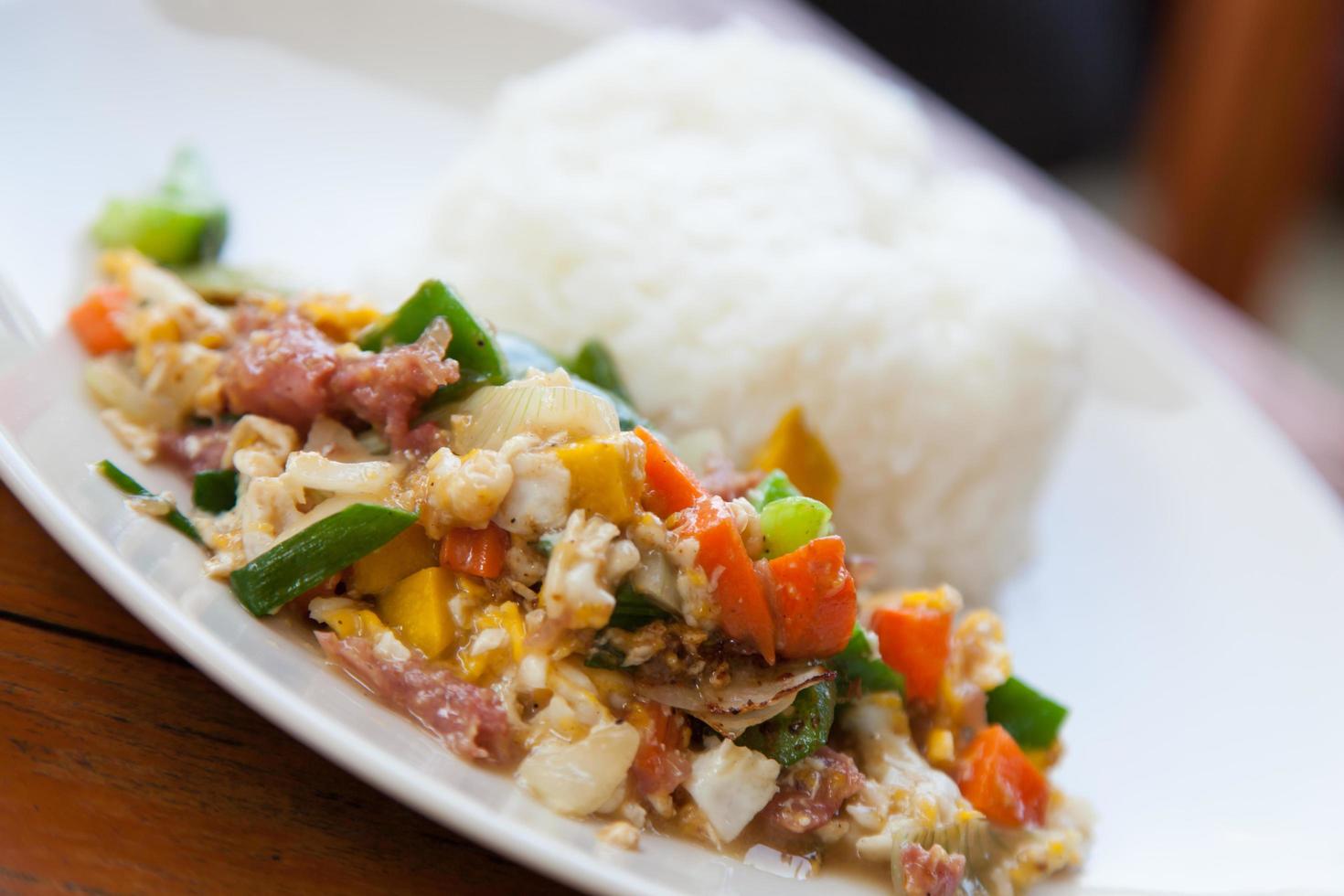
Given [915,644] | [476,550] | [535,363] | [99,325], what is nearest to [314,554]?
[476,550]

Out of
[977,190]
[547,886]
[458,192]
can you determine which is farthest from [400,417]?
[977,190]

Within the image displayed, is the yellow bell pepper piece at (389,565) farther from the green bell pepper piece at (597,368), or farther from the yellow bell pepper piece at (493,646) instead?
the green bell pepper piece at (597,368)

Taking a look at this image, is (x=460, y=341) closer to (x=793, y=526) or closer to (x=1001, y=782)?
(x=793, y=526)

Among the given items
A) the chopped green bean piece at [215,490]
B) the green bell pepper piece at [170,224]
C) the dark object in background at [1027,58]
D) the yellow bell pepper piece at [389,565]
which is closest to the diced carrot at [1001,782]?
the yellow bell pepper piece at [389,565]

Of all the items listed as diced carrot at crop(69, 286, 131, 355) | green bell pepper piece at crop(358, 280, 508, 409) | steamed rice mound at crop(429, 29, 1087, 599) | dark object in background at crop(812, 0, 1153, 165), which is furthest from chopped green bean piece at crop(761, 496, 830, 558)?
dark object in background at crop(812, 0, 1153, 165)

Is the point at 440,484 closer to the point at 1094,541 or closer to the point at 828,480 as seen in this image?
the point at 828,480
